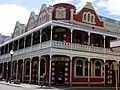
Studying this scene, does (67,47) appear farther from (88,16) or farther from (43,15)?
(43,15)

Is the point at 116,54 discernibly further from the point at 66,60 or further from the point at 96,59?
the point at 66,60

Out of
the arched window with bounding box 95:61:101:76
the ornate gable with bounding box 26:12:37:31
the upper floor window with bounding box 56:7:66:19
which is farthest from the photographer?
the ornate gable with bounding box 26:12:37:31

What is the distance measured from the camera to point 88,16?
3684 cm

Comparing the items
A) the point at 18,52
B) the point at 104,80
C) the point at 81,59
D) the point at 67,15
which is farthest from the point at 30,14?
the point at 104,80

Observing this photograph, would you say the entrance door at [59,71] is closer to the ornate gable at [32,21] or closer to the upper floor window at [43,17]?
the upper floor window at [43,17]

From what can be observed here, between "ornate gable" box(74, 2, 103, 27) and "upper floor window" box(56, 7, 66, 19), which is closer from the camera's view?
"upper floor window" box(56, 7, 66, 19)

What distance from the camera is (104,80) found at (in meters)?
35.8

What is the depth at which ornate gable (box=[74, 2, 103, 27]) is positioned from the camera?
35650 millimetres

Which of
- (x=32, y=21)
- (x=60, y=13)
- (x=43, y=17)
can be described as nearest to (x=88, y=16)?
(x=60, y=13)

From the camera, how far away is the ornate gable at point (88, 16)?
3565 centimetres

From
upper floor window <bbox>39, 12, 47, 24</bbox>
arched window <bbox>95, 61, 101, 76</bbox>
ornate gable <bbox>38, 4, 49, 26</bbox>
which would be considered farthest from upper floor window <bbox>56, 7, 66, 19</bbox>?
arched window <bbox>95, 61, 101, 76</bbox>

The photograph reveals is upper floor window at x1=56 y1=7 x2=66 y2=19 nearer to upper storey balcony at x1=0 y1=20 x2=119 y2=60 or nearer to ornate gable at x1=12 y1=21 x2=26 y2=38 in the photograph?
upper storey balcony at x1=0 y1=20 x2=119 y2=60

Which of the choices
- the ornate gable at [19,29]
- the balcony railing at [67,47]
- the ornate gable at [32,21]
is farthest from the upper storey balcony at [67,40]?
the ornate gable at [19,29]

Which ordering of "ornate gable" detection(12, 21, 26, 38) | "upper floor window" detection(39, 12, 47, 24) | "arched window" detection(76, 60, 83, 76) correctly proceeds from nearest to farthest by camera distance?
"arched window" detection(76, 60, 83, 76)
"upper floor window" detection(39, 12, 47, 24)
"ornate gable" detection(12, 21, 26, 38)
